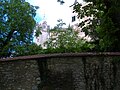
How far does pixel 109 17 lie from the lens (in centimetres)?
1106

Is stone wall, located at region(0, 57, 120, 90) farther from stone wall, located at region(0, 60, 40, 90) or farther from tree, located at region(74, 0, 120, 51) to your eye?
tree, located at region(74, 0, 120, 51)

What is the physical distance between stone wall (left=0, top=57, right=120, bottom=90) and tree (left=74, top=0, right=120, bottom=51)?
0.98m

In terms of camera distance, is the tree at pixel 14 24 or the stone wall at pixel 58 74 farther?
the tree at pixel 14 24

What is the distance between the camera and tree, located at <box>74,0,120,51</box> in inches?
428

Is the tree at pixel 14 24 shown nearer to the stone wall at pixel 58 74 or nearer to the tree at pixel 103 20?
the stone wall at pixel 58 74

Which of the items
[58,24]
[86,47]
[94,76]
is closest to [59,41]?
[58,24]

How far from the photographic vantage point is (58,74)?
12297mm

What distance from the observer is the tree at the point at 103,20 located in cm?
1087

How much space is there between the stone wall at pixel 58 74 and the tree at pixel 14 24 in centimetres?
1309

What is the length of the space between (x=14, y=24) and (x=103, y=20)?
1533cm

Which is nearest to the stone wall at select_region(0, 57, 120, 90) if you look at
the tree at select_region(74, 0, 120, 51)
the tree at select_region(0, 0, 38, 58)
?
the tree at select_region(74, 0, 120, 51)

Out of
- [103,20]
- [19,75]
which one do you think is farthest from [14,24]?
[103,20]

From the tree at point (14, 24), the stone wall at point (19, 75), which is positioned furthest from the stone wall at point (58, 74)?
the tree at point (14, 24)

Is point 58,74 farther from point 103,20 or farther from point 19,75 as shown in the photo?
point 103,20
